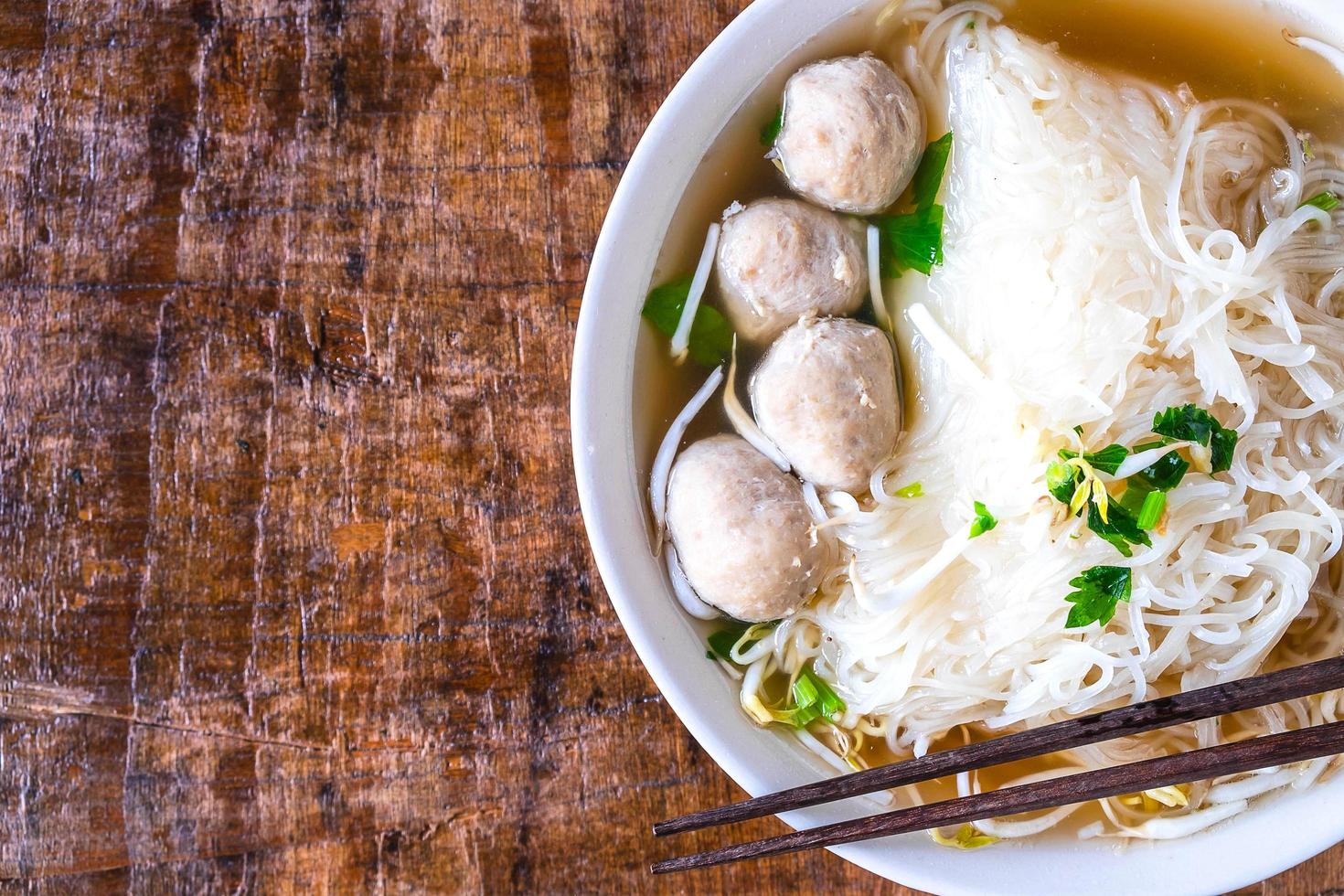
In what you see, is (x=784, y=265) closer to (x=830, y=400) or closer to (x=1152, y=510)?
(x=830, y=400)

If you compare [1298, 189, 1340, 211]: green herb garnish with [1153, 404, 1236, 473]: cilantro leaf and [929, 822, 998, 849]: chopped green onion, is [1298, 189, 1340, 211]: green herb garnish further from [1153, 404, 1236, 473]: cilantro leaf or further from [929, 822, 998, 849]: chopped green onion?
[929, 822, 998, 849]: chopped green onion

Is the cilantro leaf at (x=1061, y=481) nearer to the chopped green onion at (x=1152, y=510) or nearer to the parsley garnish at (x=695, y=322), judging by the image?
the chopped green onion at (x=1152, y=510)

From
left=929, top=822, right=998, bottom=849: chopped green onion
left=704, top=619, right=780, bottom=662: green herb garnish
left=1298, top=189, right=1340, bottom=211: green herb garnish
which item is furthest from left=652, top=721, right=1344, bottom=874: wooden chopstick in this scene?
left=1298, top=189, right=1340, bottom=211: green herb garnish

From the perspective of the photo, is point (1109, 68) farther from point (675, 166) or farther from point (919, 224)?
point (675, 166)

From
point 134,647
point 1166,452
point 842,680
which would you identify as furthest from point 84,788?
point 1166,452

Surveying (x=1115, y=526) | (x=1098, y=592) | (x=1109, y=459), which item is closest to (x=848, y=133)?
(x=1109, y=459)

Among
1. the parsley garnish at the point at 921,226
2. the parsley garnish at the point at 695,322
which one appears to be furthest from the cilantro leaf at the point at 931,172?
the parsley garnish at the point at 695,322
